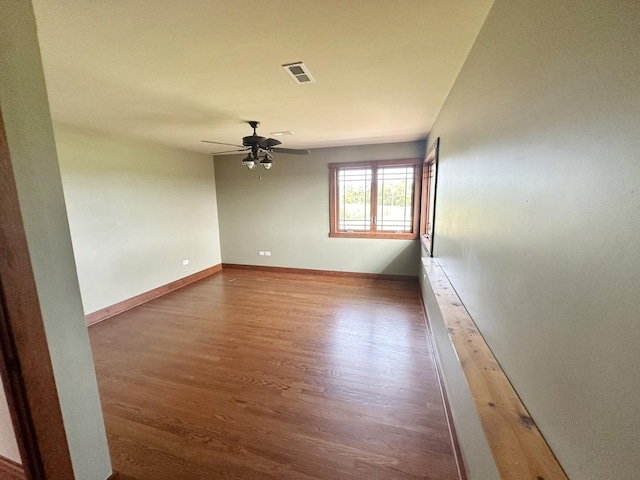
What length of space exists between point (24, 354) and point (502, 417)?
187cm

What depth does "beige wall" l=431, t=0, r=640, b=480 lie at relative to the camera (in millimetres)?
514

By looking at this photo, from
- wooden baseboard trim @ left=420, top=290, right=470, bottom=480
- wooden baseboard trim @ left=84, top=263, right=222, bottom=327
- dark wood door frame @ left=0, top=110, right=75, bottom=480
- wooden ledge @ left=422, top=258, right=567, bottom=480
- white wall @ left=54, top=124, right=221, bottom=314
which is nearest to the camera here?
wooden ledge @ left=422, top=258, right=567, bottom=480

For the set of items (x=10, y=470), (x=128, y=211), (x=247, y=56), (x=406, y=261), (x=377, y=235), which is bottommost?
(x=10, y=470)

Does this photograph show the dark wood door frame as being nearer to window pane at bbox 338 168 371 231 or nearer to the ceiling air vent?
the ceiling air vent

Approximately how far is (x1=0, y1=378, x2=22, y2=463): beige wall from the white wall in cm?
249

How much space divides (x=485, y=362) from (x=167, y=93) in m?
2.96

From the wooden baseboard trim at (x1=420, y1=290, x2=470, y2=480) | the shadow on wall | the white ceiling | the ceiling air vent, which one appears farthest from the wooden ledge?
the shadow on wall

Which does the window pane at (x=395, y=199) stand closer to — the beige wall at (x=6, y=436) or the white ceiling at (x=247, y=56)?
the white ceiling at (x=247, y=56)

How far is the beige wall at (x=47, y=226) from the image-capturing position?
3.34 ft

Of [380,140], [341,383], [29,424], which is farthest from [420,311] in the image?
[29,424]

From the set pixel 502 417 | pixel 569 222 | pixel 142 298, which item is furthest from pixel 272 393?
pixel 142 298

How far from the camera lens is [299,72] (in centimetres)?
191

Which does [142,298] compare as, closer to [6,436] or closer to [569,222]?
[6,436]

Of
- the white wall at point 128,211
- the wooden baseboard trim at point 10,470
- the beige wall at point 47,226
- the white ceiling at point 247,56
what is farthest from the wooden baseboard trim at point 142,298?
the white ceiling at point 247,56
